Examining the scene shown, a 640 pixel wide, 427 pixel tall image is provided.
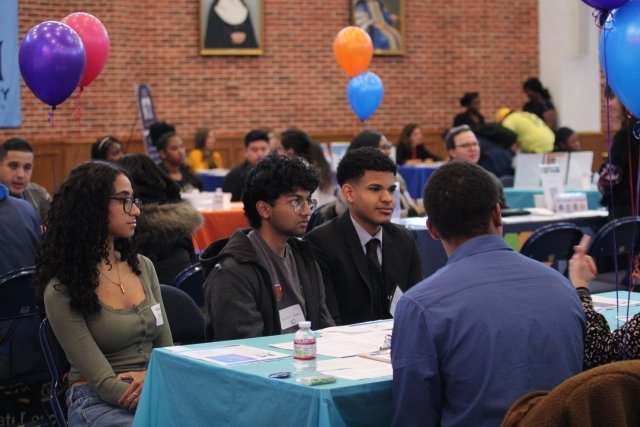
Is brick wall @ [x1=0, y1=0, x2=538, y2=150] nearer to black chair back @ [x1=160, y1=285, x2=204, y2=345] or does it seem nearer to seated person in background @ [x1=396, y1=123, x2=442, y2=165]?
seated person in background @ [x1=396, y1=123, x2=442, y2=165]

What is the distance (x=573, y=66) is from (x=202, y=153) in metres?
5.86

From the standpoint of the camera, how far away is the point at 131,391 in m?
3.38

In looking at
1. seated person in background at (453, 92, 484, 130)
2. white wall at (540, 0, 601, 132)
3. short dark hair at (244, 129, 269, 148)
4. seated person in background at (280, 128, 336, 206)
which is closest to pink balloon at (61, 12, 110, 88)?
seated person in background at (280, 128, 336, 206)

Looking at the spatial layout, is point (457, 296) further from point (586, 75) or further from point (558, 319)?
point (586, 75)

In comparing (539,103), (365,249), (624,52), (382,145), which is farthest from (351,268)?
(539,103)

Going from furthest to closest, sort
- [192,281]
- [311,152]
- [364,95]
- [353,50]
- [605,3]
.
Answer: [353,50] → [364,95] → [311,152] → [192,281] → [605,3]

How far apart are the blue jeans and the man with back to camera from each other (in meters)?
1.21

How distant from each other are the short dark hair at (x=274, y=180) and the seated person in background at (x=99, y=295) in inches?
15.8

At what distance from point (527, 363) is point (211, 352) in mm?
982

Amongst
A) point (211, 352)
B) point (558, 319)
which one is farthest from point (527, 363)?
point (211, 352)

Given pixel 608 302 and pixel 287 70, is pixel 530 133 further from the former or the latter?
pixel 608 302

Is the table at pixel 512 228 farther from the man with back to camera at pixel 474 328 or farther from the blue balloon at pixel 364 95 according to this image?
the blue balloon at pixel 364 95

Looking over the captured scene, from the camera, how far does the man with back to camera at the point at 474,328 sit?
2.41 m

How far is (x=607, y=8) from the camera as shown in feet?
11.2
